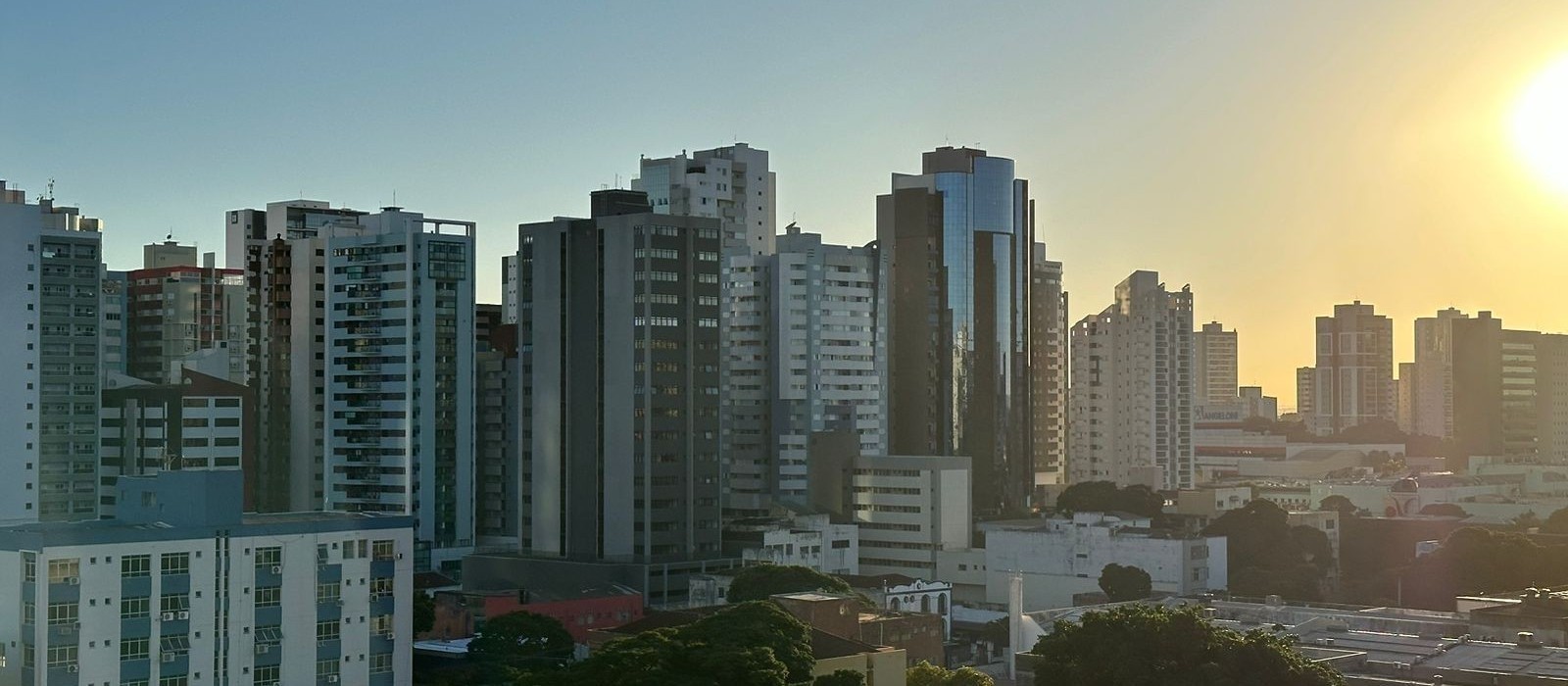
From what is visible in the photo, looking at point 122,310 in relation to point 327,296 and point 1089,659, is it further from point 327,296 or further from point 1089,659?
point 1089,659

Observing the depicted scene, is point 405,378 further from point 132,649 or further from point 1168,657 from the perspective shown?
point 1168,657

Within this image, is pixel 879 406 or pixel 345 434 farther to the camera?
pixel 879 406

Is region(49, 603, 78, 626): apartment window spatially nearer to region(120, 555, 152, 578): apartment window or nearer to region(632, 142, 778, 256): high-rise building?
region(120, 555, 152, 578): apartment window

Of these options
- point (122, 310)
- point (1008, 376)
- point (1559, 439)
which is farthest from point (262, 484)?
point (1559, 439)

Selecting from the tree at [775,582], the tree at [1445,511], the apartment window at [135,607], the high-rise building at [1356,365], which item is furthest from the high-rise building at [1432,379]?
the apartment window at [135,607]

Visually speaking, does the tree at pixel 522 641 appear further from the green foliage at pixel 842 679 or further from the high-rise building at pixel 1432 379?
the high-rise building at pixel 1432 379

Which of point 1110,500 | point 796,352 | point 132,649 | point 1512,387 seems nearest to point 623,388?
point 796,352

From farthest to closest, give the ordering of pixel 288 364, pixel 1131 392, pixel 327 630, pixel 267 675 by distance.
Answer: pixel 1131 392 → pixel 288 364 → pixel 327 630 → pixel 267 675
